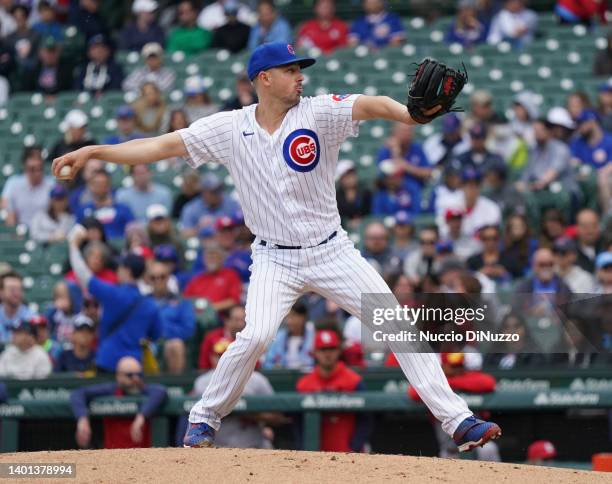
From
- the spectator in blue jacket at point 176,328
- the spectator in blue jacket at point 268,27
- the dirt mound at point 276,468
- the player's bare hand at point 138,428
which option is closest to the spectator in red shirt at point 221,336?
the spectator in blue jacket at point 176,328

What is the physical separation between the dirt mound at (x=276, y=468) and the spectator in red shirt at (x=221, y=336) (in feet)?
8.02

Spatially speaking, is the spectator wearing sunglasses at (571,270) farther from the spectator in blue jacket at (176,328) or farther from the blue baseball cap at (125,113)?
the blue baseball cap at (125,113)

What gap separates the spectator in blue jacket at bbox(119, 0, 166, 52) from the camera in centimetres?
1429

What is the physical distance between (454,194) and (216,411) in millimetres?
4914

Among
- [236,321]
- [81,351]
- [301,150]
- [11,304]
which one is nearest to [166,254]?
[81,351]

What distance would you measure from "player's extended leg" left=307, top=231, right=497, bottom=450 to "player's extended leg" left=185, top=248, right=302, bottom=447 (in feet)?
0.43

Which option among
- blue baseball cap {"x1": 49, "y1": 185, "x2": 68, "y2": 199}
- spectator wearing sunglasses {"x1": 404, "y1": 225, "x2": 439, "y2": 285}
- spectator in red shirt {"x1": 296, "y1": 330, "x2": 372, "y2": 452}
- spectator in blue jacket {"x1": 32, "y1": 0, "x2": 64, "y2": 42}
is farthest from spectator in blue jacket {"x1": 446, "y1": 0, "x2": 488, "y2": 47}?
spectator in red shirt {"x1": 296, "y1": 330, "x2": 372, "y2": 452}

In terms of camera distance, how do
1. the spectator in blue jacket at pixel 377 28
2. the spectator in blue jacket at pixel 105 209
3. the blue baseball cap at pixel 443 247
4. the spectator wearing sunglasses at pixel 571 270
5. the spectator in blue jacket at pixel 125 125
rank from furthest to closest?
the spectator in blue jacket at pixel 377 28, the spectator in blue jacket at pixel 125 125, the spectator in blue jacket at pixel 105 209, the blue baseball cap at pixel 443 247, the spectator wearing sunglasses at pixel 571 270

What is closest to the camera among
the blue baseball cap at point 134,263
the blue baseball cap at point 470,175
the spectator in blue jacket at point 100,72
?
the blue baseball cap at point 134,263

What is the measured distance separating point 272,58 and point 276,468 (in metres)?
1.85

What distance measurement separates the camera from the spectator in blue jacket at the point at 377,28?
13375 millimetres

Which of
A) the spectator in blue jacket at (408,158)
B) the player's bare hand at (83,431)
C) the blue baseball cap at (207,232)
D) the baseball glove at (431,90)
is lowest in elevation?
the player's bare hand at (83,431)

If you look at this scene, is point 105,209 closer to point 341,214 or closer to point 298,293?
point 341,214

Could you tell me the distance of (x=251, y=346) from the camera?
5.93 m
